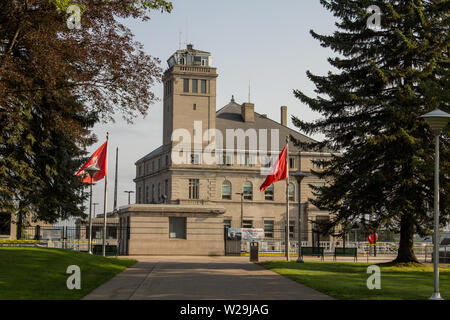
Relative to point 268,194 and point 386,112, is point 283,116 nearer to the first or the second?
point 268,194

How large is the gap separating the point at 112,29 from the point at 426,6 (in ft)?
54.4

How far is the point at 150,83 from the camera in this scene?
21.3 metres

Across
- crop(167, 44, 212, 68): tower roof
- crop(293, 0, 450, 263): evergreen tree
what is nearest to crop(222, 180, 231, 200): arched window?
crop(167, 44, 212, 68): tower roof

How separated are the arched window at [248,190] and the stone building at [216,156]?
143 millimetres

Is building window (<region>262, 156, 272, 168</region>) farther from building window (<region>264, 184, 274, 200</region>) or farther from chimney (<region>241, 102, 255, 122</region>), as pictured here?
chimney (<region>241, 102, 255, 122</region>)

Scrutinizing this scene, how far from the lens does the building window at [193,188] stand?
80062 mm

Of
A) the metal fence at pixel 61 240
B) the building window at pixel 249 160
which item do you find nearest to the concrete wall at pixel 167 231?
the metal fence at pixel 61 240

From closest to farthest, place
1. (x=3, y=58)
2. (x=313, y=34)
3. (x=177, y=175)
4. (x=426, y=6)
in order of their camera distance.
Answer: (x=3, y=58), (x=426, y=6), (x=313, y=34), (x=177, y=175)

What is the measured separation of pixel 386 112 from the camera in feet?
89.2

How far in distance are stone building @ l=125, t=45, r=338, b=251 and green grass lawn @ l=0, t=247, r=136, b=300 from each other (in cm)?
5457

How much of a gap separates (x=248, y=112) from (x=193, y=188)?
1522 centimetres

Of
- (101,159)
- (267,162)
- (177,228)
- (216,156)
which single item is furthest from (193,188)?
(101,159)

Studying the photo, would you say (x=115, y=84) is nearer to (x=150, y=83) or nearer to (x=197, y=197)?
(x=150, y=83)
